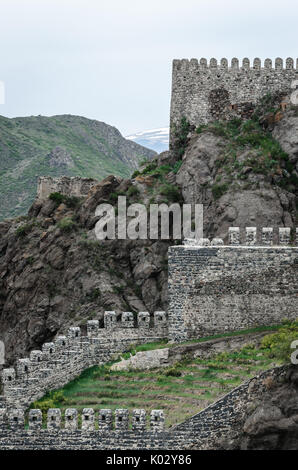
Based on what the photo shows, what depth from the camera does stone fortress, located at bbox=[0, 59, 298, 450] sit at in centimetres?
4053

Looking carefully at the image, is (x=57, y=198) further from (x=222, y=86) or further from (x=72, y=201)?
(x=222, y=86)

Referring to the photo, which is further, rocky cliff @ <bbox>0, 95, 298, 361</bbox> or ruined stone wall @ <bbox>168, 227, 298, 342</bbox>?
rocky cliff @ <bbox>0, 95, 298, 361</bbox>

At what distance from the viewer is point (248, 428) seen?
39438 mm

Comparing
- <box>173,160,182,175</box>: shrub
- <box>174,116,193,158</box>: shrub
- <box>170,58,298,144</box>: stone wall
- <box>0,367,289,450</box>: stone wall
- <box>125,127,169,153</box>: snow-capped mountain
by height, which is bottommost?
<box>0,367,289,450</box>: stone wall

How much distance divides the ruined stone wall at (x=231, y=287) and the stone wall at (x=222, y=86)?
16.0 meters

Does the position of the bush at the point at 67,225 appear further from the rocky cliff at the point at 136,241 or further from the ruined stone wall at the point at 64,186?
the ruined stone wall at the point at 64,186

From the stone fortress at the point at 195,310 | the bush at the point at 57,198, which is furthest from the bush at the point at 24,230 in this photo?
the stone fortress at the point at 195,310

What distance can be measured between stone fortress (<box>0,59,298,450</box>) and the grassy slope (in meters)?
0.71

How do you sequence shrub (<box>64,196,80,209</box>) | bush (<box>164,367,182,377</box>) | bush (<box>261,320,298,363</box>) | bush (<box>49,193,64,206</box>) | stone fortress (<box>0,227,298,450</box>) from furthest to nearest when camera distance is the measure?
bush (<box>49,193,64,206</box>) < shrub (<box>64,196,80,209</box>) < stone fortress (<box>0,227,298,450</box>) < bush (<box>164,367,182,377</box>) < bush (<box>261,320,298,363</box>)

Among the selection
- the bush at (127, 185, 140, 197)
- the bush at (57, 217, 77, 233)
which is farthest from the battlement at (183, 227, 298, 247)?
the bush at (57, 217, 77, 233)

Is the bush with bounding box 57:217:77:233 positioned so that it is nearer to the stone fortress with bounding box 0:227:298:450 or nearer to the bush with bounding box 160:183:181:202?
the bush with bounding box 160:183:181:202

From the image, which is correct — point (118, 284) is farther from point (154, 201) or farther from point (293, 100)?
point (293, 100)

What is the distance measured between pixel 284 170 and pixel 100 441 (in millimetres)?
20842

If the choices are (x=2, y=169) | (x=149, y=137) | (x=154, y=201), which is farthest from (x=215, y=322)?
(x=149, y=137)
